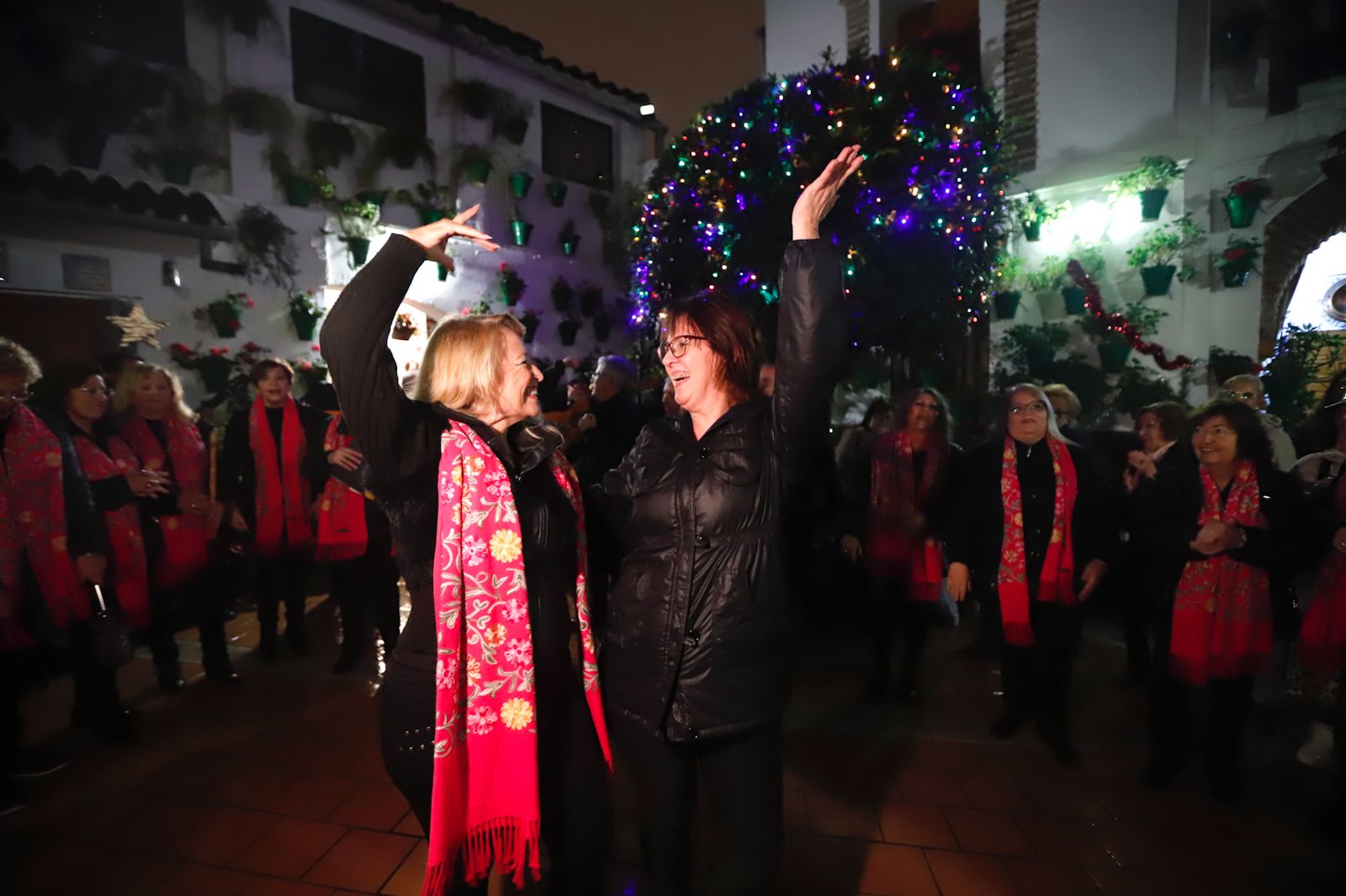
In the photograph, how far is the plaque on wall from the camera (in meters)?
6.77

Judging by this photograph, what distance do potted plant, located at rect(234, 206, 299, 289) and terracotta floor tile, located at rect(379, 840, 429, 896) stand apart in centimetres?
793

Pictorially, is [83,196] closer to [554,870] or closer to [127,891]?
[127,891]

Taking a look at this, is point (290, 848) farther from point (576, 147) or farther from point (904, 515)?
point (576, 147)

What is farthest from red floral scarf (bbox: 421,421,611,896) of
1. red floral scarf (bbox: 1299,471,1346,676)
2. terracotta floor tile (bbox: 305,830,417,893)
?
red floral scarf (bbox: 1299,471,1346,676)

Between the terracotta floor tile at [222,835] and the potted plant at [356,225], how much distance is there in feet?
25.5

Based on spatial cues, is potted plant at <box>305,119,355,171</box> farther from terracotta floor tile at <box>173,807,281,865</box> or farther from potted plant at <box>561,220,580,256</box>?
terracotta floor tile at <box>173,807,281,865</box>

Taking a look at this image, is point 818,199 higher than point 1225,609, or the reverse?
point 818,199

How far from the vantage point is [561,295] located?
1229 cm

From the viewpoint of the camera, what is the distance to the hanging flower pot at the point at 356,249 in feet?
29.3

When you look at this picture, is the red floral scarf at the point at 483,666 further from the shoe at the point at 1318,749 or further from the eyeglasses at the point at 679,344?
the shoe at the point at 1318,749

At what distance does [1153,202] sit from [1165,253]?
1.81 feet

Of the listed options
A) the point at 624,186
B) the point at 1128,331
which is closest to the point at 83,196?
the point at 624,186

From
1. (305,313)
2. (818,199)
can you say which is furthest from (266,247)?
(818,199)

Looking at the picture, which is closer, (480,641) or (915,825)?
(480,641)
